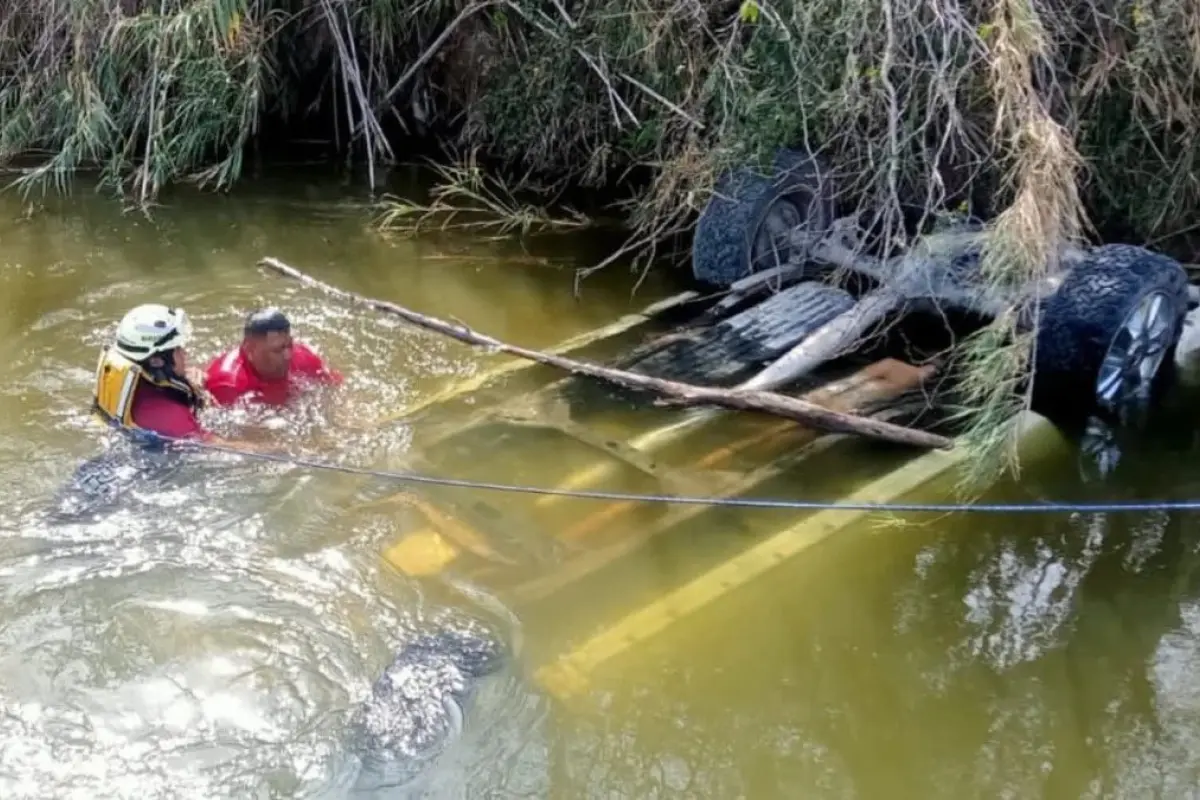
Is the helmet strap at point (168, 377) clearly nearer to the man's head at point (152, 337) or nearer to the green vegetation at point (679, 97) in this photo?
the man's head at point (152, 337)

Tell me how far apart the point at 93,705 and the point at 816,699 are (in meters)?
2.23

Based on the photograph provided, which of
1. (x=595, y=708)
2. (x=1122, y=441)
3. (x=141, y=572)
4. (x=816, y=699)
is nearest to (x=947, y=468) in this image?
(x=1122, y=441)

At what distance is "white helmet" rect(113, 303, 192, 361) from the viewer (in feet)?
15.9

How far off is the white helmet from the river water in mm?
529

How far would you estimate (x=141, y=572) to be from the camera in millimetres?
4492

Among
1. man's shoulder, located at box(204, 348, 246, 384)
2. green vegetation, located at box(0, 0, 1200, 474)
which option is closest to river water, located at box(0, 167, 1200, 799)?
man's shoulder, located at box(204, 348, 246, 384)

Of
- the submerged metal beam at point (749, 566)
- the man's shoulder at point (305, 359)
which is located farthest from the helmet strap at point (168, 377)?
the submerged metal beam at point (749, 566)

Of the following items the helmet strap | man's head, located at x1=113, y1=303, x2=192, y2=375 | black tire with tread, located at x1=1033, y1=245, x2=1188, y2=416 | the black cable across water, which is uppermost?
black tire with tread, located at x1=1033, y1=245, x2=1188, y2=416

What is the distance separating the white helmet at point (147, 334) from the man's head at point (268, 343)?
33 centimetres

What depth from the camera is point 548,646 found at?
163 inches

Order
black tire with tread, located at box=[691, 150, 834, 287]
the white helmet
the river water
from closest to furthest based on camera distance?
the river water < the white helmet < black tire with tread, located at box=[691, 150, 834, 287]

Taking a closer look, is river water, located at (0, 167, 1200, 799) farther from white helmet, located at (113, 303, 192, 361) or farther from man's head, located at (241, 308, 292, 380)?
white helmet, located at (113, 303, 192, 361)

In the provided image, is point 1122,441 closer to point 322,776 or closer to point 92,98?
point 322,776

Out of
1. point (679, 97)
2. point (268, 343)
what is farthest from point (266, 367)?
point (679, 97)
